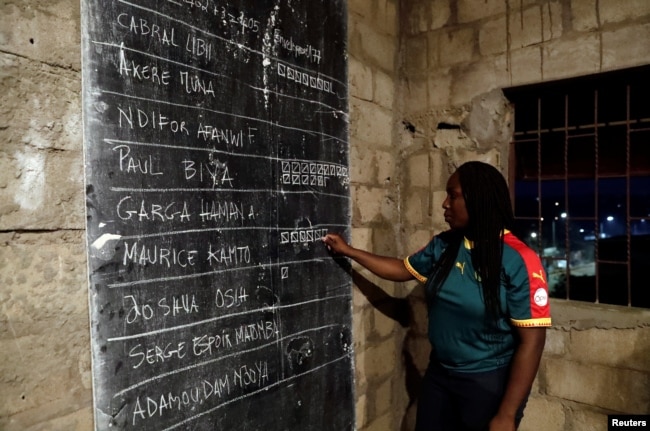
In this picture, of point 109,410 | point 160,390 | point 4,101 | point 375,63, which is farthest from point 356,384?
point 4,101

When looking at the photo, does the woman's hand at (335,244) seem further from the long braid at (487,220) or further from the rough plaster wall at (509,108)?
the rough plaster wall at (509,108)

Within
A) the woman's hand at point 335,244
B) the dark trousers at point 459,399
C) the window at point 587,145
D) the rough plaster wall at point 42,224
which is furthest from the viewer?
the window at point 587,145

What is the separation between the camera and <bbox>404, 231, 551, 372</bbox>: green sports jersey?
192 cm

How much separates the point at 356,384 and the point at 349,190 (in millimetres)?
1223

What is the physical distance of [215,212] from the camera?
1.76 meters

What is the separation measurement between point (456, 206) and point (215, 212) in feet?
3.79

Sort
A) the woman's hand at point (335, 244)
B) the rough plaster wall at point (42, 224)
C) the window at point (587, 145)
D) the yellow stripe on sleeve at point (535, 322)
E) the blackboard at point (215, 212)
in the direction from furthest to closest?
the window at point (587, 145), the woman's hand at point (335, 244), the yellow stripe on sleeve at point (535, 322), the blackboard at point (215, 212), the rough plaster wall at point (42, 224)

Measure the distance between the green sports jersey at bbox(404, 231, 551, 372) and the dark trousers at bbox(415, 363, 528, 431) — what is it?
0.16 feet

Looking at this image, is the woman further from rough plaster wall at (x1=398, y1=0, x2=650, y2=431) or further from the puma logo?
rough plaster wall at (x1=398, y1=0, x2=650, y2=431)

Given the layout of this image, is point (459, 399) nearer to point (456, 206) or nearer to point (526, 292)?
point (526, 292)

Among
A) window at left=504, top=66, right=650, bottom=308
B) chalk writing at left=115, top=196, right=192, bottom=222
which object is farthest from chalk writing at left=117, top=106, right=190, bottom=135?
window at left=504, top=66, right=650, bottom=308

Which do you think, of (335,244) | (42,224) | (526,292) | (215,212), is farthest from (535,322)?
(42,224)

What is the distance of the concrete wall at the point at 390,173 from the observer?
1.30 m
